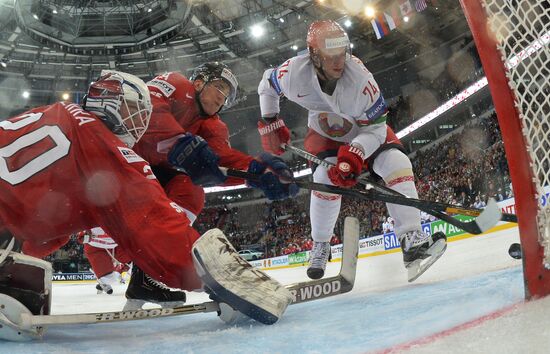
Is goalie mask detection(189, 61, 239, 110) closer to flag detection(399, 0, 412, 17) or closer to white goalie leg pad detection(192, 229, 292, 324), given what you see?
white goalie leg pad detection(192, 229, 292, 324)

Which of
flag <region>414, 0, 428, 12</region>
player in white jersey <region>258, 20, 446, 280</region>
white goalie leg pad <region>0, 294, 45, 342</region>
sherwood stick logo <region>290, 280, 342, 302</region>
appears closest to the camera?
white goalie leg pad <region>0, 294, 45, 342</region>

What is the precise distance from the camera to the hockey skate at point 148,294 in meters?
2.18

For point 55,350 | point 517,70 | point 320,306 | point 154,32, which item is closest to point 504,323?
point 517,70

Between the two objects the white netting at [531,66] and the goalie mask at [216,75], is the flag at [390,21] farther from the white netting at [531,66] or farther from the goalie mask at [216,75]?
the white netting at [531,66]

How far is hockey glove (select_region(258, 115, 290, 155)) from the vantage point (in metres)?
3.19

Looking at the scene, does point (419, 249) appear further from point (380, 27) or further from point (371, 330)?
point (380, 27)

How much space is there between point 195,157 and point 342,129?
1.04 m

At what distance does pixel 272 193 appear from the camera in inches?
93.0

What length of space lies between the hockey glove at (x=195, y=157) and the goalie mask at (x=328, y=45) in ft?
2.66

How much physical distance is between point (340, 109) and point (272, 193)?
0.71 m

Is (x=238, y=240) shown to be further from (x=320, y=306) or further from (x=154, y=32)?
(x=320, y=306)

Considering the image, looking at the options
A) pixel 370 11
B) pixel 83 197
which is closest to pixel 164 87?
pixel 83 197

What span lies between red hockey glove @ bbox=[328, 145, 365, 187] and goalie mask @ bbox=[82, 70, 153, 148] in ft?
3.41

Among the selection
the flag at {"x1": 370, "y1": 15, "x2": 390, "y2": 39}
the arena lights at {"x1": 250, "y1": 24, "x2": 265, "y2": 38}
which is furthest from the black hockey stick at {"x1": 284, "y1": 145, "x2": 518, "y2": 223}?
the arena lights at {"x1": 250, "y1": 24, "x2": 265, "y2": 38}
